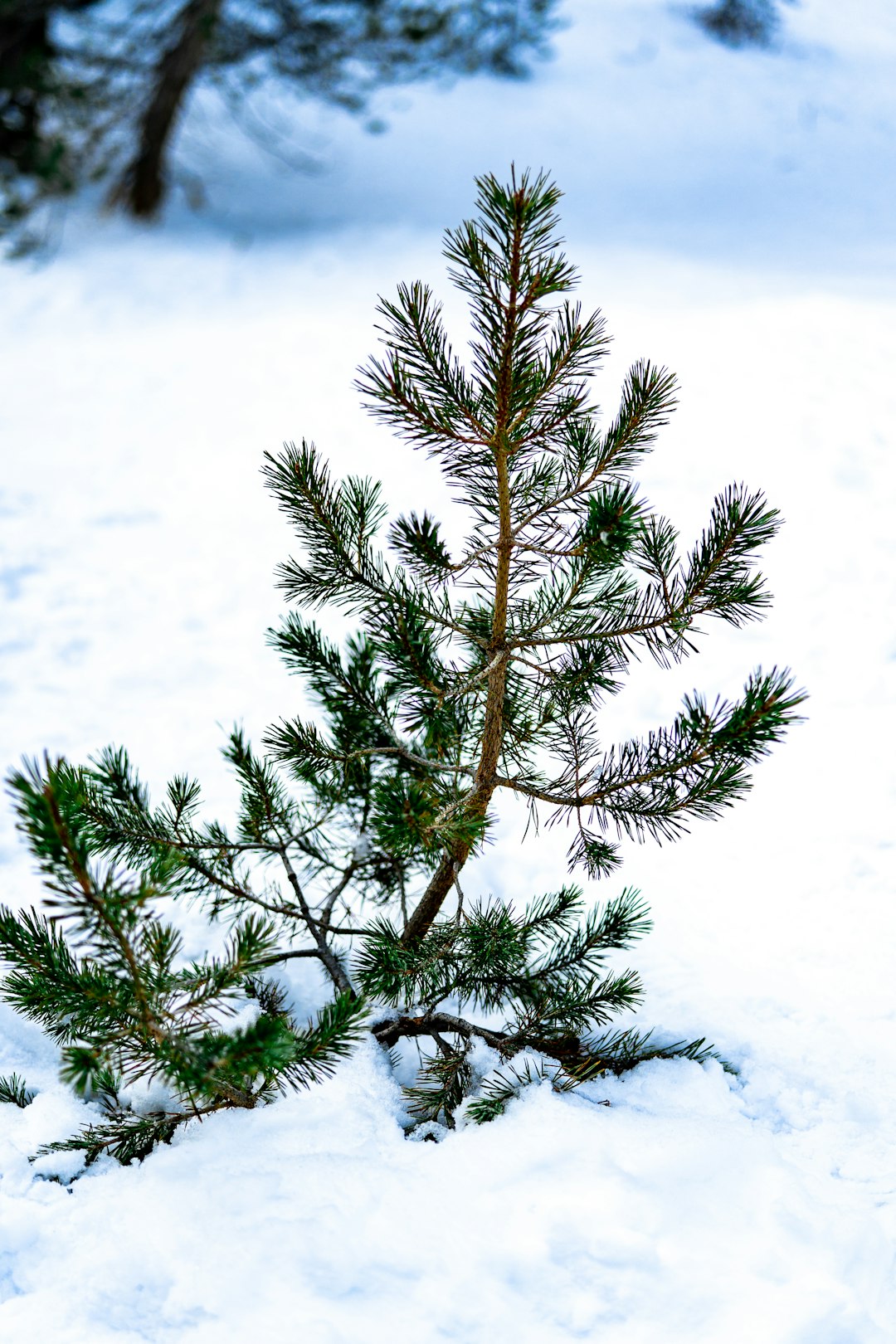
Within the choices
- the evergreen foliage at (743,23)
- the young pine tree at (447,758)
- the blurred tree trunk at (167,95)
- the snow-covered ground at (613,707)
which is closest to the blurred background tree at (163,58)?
the blurred tree trunk at (167,95)

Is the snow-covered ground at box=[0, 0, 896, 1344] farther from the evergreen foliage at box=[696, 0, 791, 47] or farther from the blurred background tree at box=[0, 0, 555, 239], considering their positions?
the evergreen foliage at box=[696, 0, 791, 47]

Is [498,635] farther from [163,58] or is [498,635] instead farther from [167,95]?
[163,58]

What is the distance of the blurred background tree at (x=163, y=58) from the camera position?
326 inches

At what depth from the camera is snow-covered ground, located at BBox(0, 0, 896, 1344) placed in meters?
1.65

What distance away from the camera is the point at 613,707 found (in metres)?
4.16

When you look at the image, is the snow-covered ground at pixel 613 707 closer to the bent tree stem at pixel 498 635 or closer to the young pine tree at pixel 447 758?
the young pine tree at pixel 447 758

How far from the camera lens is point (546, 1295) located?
1.62 meters

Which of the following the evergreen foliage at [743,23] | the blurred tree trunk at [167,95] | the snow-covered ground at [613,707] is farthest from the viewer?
the evergreen foliage at [743,23]

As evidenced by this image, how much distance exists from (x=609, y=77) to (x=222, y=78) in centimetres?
596

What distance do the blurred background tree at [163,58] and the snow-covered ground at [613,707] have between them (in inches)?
34.5

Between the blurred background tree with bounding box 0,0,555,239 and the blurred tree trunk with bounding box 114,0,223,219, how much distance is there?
0.01 metres

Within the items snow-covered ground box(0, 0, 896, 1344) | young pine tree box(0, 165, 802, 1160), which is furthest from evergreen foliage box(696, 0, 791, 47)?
young pine tree box(0, 165, 802, 1160)

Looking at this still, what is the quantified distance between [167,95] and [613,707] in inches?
294

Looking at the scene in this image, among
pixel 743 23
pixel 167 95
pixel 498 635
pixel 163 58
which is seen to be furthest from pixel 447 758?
pixel 743 23
